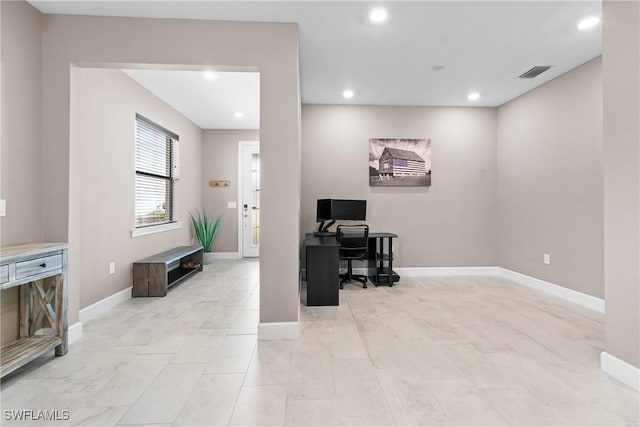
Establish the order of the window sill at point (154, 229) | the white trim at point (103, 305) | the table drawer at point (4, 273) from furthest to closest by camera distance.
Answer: the window sill at point (154, 229), the white trim at point (103, 305), the table drawer at point (4, 273)

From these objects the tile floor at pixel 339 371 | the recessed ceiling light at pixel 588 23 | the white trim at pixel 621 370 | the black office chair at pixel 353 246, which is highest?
the recessed ceiling light at pixel 588 23

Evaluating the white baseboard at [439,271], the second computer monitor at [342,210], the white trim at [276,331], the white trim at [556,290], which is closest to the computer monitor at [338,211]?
the second computer monitor at [342,210]

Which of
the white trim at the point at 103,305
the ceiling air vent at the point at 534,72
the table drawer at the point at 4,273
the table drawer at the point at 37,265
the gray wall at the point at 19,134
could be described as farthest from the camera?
the ceiling air vent at the point at 534,72

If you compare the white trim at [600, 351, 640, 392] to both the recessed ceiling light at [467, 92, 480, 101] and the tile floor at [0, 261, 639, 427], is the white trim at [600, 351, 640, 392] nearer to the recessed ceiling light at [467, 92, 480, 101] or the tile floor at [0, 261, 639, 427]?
the tile floor at [0, 261, 639, 427]

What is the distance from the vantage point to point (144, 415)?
63.9 inches

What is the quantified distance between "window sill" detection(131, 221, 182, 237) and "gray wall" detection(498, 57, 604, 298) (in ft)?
17.3

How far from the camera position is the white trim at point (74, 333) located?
2462 millimetres

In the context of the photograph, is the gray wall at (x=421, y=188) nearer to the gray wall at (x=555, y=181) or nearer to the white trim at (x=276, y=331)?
the gray wall at (x=555, y=181)

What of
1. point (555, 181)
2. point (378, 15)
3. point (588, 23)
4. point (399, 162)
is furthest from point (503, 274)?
point (378, 15)

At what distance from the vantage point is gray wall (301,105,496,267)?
4762 millimetres

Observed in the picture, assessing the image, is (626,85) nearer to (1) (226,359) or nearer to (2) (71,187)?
(1) (226,359)

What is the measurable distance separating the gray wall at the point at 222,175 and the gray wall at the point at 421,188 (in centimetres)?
221

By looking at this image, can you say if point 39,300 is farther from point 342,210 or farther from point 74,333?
point 342,210

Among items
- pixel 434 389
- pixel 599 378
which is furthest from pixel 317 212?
pixel 599 378
